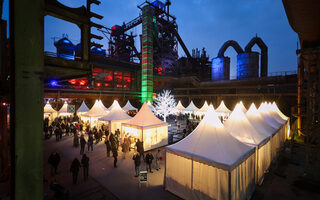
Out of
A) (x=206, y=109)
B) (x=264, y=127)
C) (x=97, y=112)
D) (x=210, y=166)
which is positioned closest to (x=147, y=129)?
(x=210, y=166)

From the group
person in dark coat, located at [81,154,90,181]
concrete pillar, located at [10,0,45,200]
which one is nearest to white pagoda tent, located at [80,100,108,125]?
person in dark coat, located at [81,154,90,181]

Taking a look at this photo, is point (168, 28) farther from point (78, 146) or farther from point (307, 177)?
point (307, 177)

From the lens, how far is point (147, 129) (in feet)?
32.7

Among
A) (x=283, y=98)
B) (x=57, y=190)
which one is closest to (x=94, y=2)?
(x=57, y=190)

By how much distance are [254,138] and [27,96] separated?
7483 millimetres

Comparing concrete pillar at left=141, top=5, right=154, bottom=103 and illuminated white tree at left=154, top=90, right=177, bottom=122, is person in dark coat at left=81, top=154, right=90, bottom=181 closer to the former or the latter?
illuminated white tree at left=154, top=90, right=177, bottom=122

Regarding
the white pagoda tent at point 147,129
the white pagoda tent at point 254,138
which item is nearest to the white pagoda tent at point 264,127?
the white pagoda tent at point 254,138

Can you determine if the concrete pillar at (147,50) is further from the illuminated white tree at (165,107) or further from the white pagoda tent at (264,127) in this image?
the white pagoda tent at (264,127)

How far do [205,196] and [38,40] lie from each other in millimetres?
5730

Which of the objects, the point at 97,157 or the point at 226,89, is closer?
the point at 97,157

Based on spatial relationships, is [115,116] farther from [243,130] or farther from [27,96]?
[27,96]

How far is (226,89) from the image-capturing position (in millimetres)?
25188

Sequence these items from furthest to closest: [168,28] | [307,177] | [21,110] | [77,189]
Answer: [168,28], [307,177], [77,189], [21,110]

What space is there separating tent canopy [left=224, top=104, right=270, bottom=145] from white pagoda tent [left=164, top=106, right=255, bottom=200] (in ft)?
2.88
